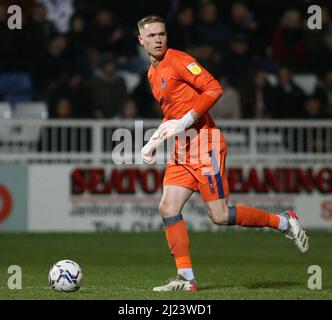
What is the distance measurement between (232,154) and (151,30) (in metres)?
8.45

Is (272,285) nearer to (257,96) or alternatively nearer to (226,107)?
(226,107)

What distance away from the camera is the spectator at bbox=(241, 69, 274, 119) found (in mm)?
19578

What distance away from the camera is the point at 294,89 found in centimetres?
1977

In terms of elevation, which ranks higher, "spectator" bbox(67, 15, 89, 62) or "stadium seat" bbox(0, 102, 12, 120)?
"spectator" bbox(67, 15, 89, 62)

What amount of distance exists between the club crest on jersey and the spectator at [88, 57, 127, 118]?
28.7 ft

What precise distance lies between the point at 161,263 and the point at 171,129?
12.9ft

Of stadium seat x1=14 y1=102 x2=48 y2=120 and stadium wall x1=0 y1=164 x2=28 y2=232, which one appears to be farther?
stadium seat x1=14 y1=102 x2=48 y2=120

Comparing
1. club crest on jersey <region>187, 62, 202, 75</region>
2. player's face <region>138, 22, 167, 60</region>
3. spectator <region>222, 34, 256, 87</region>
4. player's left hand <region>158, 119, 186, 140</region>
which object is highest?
spectator <region>222, 34, 256, 87</region>

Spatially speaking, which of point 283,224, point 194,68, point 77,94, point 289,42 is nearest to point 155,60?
point 194,68

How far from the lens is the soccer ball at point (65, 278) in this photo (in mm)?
10367

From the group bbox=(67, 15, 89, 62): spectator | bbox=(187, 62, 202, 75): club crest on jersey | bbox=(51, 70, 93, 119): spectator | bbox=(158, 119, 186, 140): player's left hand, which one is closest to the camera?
bbox=(158, 119, 186, 140): player's left hand

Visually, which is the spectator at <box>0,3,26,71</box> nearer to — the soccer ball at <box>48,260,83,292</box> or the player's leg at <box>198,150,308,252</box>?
the player's leg at <box>198,150,308,252</box>

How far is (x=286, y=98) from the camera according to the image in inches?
775

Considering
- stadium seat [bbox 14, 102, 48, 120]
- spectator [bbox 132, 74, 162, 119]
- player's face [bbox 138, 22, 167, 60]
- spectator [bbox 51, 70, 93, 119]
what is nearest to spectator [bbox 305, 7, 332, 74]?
spectator [bbox 132, 74, 162, 119]
